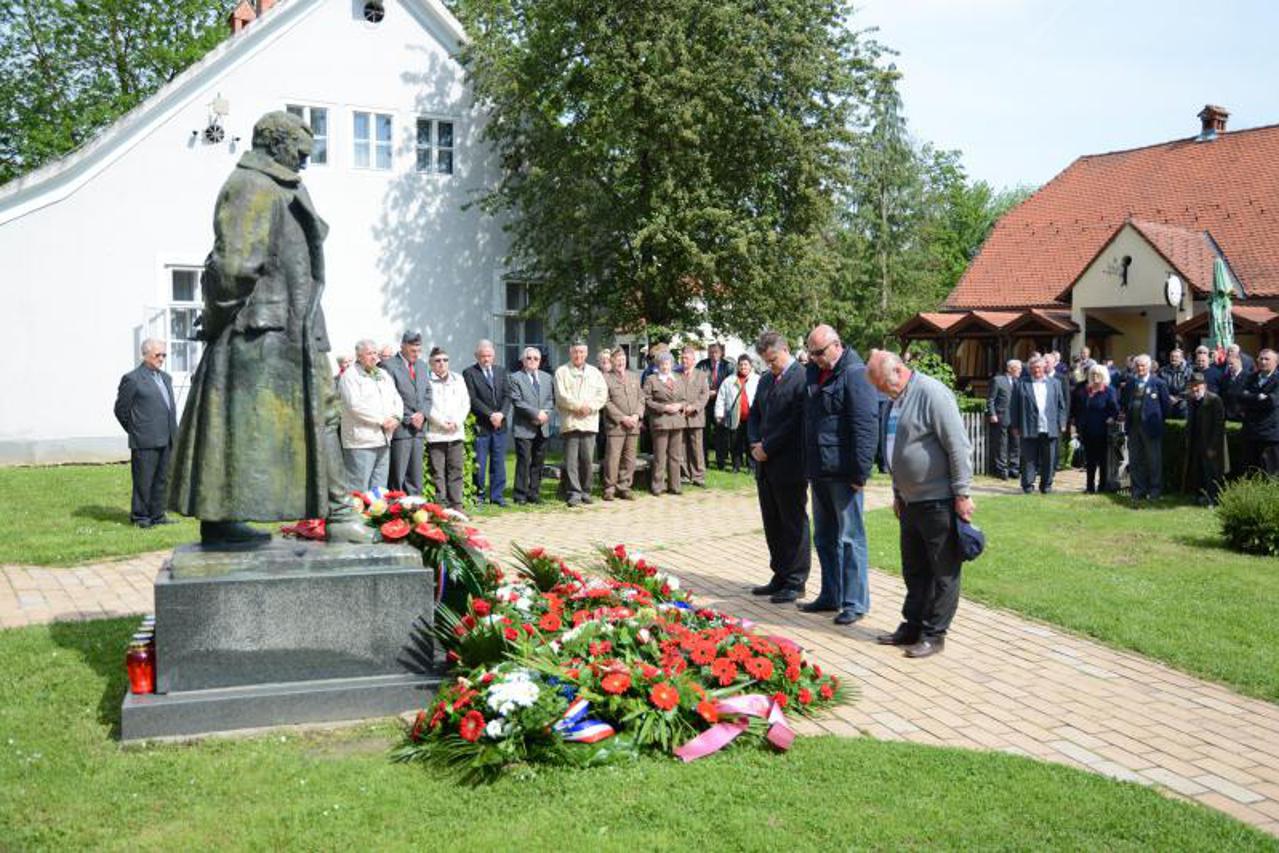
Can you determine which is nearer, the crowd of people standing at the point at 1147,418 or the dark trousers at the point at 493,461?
the crowd of people standing at the point at 1147,418

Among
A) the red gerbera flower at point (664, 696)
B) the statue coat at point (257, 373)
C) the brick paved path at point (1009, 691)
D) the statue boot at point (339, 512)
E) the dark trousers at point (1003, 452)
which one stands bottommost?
the brick paved path at point (1009, 691)

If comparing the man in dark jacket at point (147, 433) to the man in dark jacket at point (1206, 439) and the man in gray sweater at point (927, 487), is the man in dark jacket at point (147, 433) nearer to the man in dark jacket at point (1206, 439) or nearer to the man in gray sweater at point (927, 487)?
the man in gray sweater at point (927, 487)

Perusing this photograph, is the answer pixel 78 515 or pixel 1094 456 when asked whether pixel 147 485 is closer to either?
pixel 78 515

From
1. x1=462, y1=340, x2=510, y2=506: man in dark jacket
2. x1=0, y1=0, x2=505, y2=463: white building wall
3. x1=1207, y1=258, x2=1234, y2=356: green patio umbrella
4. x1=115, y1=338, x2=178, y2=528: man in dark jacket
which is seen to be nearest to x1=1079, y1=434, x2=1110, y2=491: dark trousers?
x1=1207, y1=258, x2=1234, y2=356: green patio umbrella

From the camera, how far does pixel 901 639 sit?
23.1ft

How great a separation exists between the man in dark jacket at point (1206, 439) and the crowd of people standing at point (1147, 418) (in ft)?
0.04

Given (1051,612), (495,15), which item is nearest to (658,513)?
(1051,612)

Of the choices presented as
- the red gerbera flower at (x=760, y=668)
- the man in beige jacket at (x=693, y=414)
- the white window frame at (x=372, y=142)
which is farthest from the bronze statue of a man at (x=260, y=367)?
the white window frame at (x=372, y=142)

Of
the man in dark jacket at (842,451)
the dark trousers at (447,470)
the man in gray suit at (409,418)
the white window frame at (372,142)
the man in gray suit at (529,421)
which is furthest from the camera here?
the white window frame at (372,142)

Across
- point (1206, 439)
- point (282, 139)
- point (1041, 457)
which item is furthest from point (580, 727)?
point (1041, 457)

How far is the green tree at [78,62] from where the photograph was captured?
32.7 meters

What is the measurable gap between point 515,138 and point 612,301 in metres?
3.61

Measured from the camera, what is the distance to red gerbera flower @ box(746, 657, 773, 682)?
5.43 meters

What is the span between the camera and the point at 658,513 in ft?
42.4
